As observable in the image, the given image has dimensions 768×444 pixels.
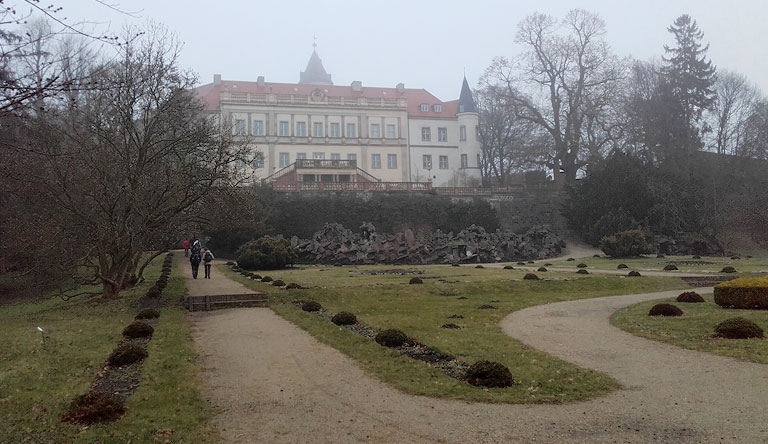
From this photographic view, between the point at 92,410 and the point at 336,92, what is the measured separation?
6935cm

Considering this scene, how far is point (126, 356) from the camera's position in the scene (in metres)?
9.18

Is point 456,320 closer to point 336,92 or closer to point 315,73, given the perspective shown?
point 336,92

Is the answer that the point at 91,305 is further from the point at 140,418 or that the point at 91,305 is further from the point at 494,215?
the point at 494,215

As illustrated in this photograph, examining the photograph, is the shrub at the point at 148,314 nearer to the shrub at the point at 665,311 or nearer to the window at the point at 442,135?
the shrub at the point at 665,311

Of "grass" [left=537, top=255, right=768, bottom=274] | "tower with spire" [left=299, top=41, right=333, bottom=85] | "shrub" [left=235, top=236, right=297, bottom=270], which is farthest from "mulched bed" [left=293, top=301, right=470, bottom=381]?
"tower with spire" [left=299, top=41, right=333, bottom=85]

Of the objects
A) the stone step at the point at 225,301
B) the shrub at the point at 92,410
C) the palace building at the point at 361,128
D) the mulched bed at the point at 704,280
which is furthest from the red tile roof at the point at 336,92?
the shrub at the point at 92,410

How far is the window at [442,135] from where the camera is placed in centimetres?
7244

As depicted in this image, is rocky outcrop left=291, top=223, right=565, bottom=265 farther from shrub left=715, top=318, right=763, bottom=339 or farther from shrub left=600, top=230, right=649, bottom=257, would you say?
shrub left=715, top=318, right=763, bottom=339

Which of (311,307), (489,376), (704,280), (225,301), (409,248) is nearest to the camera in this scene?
(489,376)

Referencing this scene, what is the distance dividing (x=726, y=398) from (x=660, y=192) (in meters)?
44.1

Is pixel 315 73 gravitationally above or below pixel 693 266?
above

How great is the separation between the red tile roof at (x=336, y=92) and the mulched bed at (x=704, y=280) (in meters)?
52.7

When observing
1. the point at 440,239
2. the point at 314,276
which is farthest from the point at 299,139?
the point at 314,276

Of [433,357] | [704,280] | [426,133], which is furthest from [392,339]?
[426,133]
